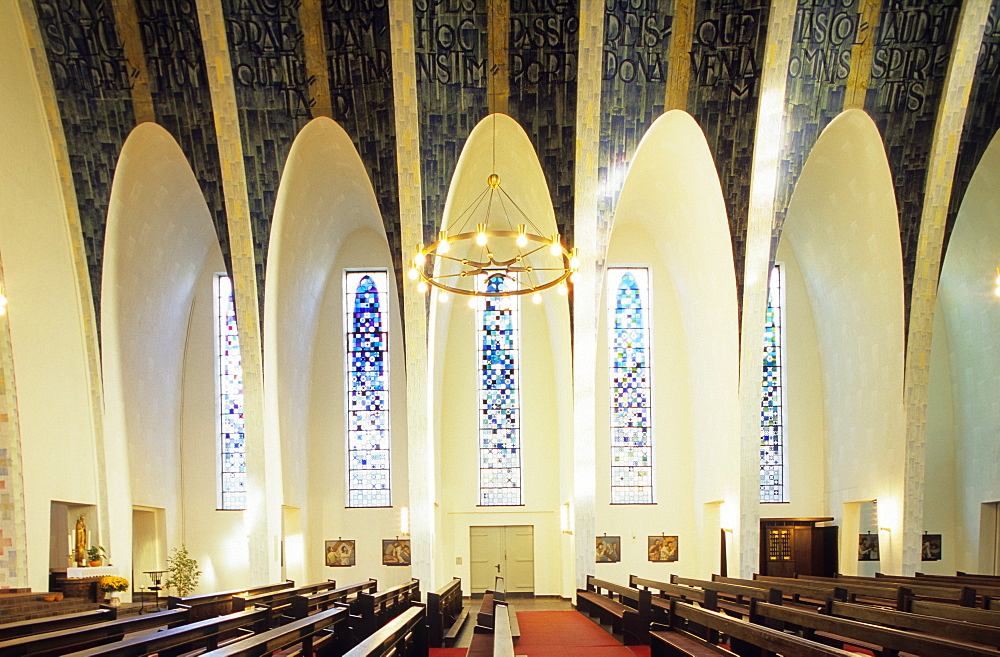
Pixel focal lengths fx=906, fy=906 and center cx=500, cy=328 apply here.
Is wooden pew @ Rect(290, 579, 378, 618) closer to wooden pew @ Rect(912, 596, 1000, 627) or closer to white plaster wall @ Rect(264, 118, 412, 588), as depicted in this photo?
wooden pew @ Rect(912, 596, 1000, 627)

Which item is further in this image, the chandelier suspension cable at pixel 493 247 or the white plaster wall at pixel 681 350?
the chandelier suspension cable at pixel 493 247

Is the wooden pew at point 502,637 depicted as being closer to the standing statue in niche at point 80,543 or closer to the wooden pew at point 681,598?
the wooden pew at point 681,598

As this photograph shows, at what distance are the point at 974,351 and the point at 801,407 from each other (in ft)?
9.84

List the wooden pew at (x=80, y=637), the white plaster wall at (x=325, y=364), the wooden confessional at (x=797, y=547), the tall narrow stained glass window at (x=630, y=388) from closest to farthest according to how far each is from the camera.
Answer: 1. the wooden pew at (x=80, y=637)
2. the white plaster wall at (x=325, y=364)
3. the wooden confessional at (x=797, y=547)
4. the tall narrow stained glass window at (x=630, y=388)

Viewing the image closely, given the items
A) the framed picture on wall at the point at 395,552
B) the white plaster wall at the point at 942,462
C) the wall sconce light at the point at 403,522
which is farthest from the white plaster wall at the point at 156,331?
the white plaster wall at the point at 942,462

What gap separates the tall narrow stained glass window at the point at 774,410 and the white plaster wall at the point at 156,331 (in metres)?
10.0

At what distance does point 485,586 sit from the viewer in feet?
55.8

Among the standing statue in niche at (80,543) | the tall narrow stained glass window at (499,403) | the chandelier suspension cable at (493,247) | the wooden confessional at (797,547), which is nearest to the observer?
the standing statue in niche at (80,543)

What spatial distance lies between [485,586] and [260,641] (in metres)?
13.5

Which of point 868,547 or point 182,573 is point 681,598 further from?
point 182,573

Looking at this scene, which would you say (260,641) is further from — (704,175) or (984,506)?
(984,506)

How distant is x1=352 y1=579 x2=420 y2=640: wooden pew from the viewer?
582 cm

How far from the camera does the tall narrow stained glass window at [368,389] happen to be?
55.9ft

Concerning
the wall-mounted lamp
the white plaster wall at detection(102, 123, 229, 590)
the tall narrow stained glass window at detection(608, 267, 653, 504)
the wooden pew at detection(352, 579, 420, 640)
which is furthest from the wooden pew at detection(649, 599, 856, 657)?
the tall narrow stained glass window at detection(608, 267, 653, 504)
